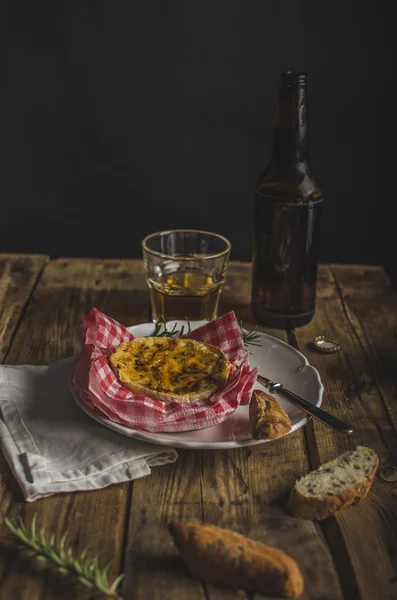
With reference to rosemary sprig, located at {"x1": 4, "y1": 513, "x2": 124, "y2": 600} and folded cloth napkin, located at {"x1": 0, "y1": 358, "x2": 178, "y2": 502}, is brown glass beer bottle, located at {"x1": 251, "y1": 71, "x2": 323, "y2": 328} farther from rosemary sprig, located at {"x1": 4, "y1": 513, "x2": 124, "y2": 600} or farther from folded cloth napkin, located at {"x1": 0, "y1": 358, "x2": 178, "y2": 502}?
rosemary sprig, located at {"x1": 4, "y1": 513, "x2": 124, "y2": 600}

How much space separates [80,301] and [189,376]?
715mm

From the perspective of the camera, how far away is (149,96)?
284cm

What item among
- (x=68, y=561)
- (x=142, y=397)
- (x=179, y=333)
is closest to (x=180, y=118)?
(x=179, y=333)

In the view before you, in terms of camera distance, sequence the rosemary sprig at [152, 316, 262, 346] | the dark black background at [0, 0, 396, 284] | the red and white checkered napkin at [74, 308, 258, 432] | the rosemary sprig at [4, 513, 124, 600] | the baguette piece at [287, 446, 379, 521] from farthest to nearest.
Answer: the dark black background at [0, 0, 396, 284] → the rosemary sprig at [152, 316, 262, 346] → the red and white checkered napkin at [74, 308, 258, 432] → the baguette piece at [287, 446, 379, 521] → the rosemary sprig at [4, 513, 124, 600]

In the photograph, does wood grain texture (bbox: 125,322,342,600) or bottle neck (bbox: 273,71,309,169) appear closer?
wood grain texture (bbox: 125,322,342,600)

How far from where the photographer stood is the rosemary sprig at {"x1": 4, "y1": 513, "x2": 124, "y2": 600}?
942mm

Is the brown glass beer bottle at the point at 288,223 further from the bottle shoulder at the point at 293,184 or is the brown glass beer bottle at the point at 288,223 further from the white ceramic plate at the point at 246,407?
the white ceramic plate at the point at 246,407

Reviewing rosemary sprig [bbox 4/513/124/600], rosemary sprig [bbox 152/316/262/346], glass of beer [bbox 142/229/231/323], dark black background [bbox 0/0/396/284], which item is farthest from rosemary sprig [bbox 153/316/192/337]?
dark black background [bbox 0/0/396/284]

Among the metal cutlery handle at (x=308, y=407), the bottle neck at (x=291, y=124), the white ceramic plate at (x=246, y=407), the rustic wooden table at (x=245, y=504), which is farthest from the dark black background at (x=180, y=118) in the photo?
the metal cutlery handle at (x=308, y=407)

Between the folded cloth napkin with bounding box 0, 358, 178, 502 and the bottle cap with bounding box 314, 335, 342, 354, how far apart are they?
1.93 feet

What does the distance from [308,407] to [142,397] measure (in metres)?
0.31

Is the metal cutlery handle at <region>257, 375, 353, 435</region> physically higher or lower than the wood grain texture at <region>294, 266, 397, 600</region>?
higher

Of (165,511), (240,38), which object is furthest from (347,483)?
(240,38)

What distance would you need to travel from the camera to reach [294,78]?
1630 millimetres
